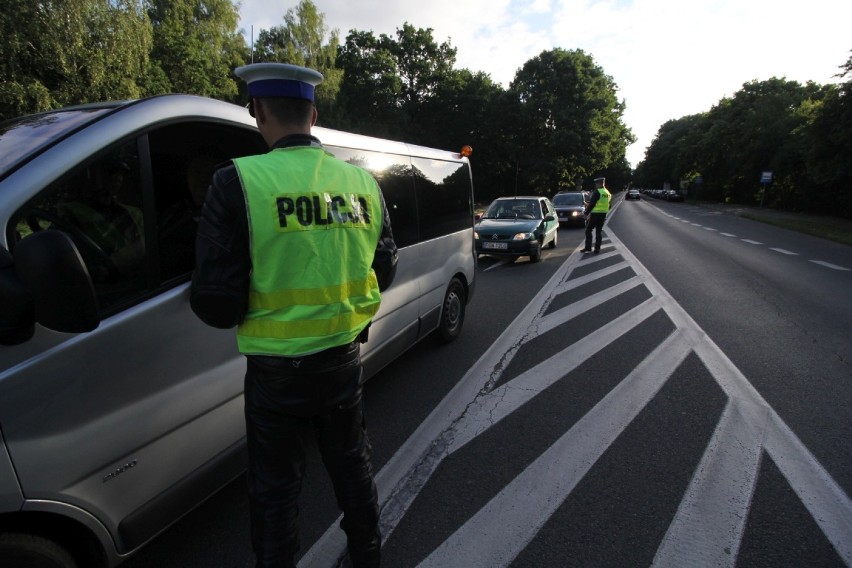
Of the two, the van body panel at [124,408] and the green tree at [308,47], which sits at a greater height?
the green tree at [308,47]

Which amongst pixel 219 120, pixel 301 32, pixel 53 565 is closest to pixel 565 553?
pixel 53 565

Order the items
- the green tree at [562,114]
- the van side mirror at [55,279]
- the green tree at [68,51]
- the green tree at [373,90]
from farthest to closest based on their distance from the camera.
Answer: the green tree at [373,90]
the green tree at [562,114]
the green tree at [68,51]
the van side mirror at [55,279]

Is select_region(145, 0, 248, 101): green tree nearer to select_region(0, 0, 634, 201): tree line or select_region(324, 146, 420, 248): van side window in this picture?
select_region(0, 0, 634, 201): tree line

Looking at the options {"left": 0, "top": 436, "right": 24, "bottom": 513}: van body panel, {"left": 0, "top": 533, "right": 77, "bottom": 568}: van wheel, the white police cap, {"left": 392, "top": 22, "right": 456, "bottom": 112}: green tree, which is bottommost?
{"left": 0, "top": 533, "right": 77, "bottom": 568}: van wheel

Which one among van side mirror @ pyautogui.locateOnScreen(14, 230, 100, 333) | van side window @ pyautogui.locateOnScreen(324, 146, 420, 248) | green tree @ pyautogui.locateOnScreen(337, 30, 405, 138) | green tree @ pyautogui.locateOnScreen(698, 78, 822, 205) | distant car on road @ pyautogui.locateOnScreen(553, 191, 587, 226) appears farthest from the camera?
green tree @ pyautogui.locateOnScreen(337, 30, 405, 138)

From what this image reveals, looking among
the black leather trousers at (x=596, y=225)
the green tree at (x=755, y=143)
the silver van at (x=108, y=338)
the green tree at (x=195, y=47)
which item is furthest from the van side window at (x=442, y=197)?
the green tree at (x=755, y=143)

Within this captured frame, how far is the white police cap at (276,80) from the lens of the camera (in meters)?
1.66

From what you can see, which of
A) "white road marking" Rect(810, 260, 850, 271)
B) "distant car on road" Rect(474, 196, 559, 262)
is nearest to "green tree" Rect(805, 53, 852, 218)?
"white road marking" Rect(810, 260, 850, 271)

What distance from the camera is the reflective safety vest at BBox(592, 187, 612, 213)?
11.7 meters

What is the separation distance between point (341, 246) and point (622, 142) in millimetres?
56141

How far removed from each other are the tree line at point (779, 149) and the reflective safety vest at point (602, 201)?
54.5 ft

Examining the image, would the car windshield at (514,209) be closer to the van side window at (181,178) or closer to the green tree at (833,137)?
the van side window at (181,178)

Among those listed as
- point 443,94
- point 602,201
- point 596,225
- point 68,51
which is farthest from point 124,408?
point 443,94

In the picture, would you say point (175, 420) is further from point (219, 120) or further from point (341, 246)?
point (219, 120)
